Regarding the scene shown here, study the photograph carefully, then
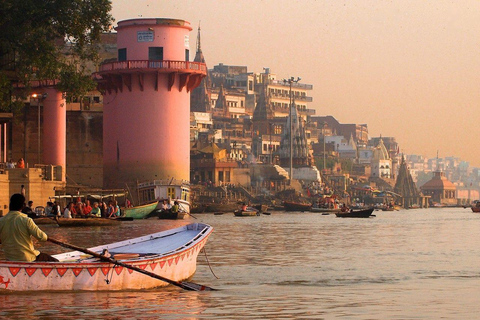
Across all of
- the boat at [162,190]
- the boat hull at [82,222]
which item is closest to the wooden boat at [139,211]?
the boat at [162,190]

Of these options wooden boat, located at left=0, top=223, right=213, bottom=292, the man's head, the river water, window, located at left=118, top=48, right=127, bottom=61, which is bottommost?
the river water

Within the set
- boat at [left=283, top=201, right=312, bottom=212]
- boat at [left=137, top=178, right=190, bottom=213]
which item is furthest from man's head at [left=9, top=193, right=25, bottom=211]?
boat at [left=283, top=201, right=312, bottom=212]

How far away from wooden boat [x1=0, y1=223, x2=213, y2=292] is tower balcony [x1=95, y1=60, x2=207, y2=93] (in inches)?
2201

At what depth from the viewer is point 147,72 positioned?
79688 mm

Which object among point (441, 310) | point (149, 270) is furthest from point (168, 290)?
point (441, 310)

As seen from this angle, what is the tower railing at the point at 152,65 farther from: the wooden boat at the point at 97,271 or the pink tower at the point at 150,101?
the wooden boat at the point at 97,271

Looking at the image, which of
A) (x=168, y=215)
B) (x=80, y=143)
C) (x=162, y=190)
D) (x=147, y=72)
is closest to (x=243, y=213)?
(x=80, y=143)

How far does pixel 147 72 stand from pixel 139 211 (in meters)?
14.0

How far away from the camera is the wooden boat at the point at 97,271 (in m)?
19.5

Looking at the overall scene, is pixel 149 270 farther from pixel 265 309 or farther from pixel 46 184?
pixel 46 184

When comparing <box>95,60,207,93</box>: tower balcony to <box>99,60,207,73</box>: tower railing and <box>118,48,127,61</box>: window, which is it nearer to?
<box>99,60,207,73</box>: tower railing

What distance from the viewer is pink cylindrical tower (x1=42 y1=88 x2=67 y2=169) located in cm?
8056

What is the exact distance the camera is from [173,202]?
74250 millimetres

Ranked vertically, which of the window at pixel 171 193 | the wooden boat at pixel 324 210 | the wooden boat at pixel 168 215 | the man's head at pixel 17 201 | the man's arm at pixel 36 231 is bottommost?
the wooden boat at pixel 324 210
